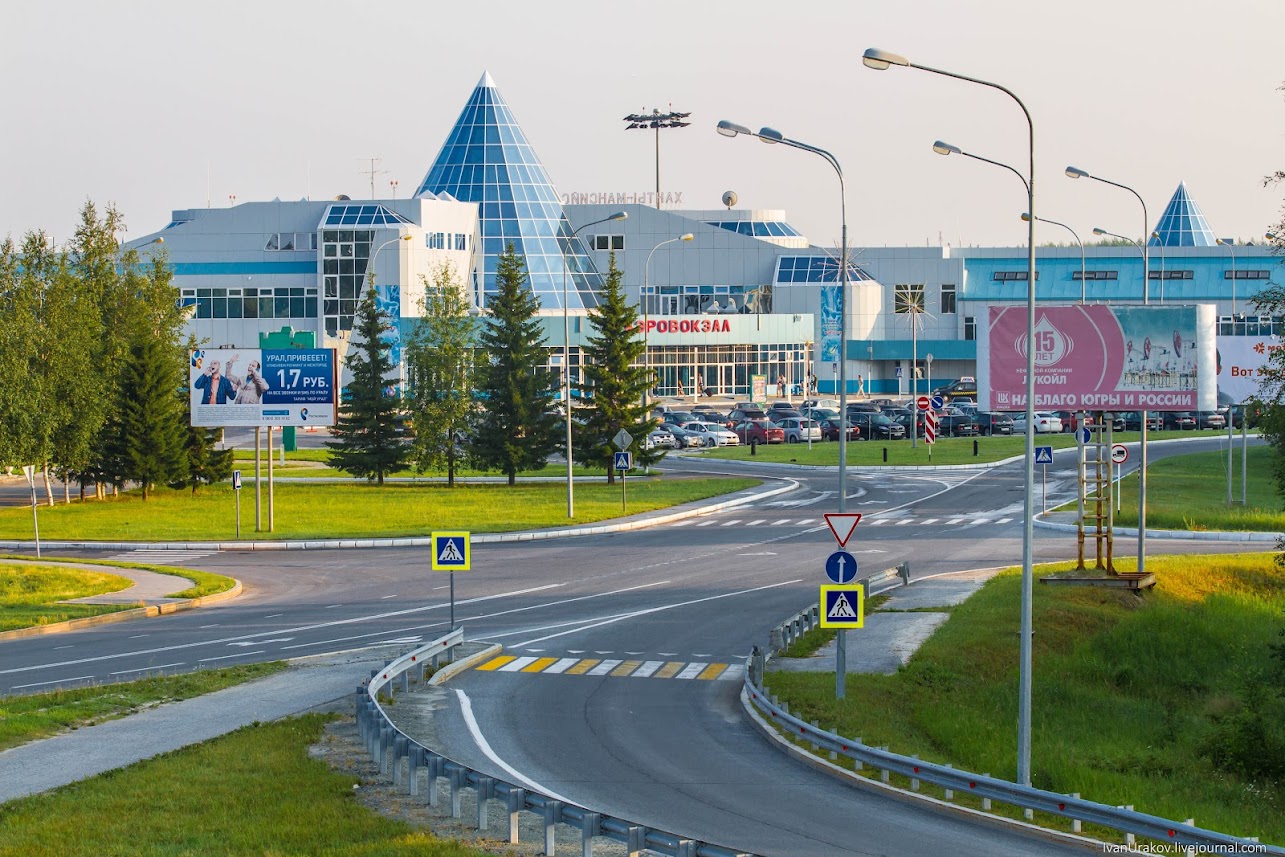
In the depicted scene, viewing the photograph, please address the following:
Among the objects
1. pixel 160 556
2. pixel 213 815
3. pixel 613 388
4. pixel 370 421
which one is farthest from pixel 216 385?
pixel 213 815

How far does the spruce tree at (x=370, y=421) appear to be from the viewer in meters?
58.2

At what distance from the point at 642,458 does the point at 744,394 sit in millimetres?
46066

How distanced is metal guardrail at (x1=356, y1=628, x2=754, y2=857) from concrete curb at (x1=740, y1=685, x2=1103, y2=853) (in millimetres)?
3634

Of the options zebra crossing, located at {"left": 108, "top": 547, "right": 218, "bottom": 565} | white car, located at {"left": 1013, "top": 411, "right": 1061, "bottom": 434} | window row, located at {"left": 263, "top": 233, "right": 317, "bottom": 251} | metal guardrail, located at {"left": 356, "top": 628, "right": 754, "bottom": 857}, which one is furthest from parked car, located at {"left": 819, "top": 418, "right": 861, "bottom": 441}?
metal guardrail, located at {"left": 356, "top": 628, "right": 754, "bottom": 857}

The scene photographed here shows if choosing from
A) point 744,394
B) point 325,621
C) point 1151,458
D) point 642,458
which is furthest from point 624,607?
point 744,394

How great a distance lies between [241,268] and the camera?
316 feet

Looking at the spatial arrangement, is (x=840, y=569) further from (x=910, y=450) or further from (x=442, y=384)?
(x=910, y=450)

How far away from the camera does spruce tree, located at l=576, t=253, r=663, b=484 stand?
55719 mm

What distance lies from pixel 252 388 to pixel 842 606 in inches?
1350

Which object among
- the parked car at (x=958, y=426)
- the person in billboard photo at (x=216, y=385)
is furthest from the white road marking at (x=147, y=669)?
the parked car at (x=958, y=426)

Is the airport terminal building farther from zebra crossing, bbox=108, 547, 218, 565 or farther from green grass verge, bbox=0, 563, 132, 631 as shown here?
green grass verge, bbox=0, 563, 132, 631

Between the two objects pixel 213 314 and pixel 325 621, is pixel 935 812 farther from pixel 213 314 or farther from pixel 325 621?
pixel 213 314

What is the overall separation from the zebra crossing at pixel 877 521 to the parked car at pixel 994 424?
32994 mm

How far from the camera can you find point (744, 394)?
102m
